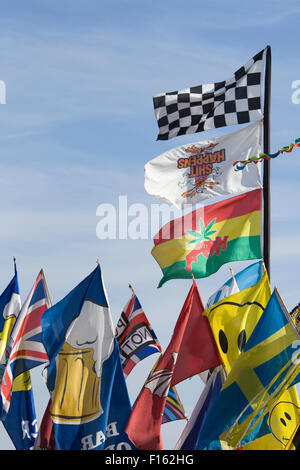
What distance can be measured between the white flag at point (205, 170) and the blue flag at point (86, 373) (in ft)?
9.85

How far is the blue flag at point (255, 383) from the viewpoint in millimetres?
19516

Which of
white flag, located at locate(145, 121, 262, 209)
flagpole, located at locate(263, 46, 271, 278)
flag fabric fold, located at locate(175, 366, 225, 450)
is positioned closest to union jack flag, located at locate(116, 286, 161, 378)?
white flag, located at locate(145, 121, 262, 209)

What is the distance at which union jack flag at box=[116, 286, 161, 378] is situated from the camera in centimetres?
2680

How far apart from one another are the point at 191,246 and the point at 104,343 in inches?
133

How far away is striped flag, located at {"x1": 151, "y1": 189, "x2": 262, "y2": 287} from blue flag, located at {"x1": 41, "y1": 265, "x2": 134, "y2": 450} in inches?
77.9

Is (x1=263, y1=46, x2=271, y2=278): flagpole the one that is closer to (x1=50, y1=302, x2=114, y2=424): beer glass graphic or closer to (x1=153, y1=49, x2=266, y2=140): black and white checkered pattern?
(x1=153, y1=49, x2=266, y2=140): black and white checkered pattern

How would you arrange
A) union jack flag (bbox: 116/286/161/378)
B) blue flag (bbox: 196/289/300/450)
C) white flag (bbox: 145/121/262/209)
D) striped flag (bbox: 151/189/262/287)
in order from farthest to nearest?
union jack flag (bbox: 116/286/161/378) → white flag (bbox: 145/121/262/209) → striped flag (bbox: 151/189/262/287) → blue flag (bbox: 196/289/300/450)

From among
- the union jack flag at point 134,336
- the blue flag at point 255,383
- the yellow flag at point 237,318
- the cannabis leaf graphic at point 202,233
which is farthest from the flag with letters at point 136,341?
the blue flag at point 255,383

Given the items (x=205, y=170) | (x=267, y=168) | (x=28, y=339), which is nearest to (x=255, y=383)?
(x=267, y=168)

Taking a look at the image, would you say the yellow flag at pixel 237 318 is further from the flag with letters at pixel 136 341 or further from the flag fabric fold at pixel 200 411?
the flag with letters at pixel 136 341

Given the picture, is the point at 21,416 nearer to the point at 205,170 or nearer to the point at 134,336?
the point at 134,336

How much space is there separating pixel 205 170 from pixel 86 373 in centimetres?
621

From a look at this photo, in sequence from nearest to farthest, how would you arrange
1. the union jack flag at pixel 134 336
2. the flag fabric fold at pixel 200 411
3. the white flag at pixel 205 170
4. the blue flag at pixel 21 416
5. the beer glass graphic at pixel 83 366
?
the flag fabric fold at pixel 200 411 → the beer glass graphic at pixel 83 366 → the white flag at pixel 205 170 → the union jack flag at pixel 134 336 → the blue flag at pixel 21 416

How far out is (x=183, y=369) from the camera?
21953 millimetres
